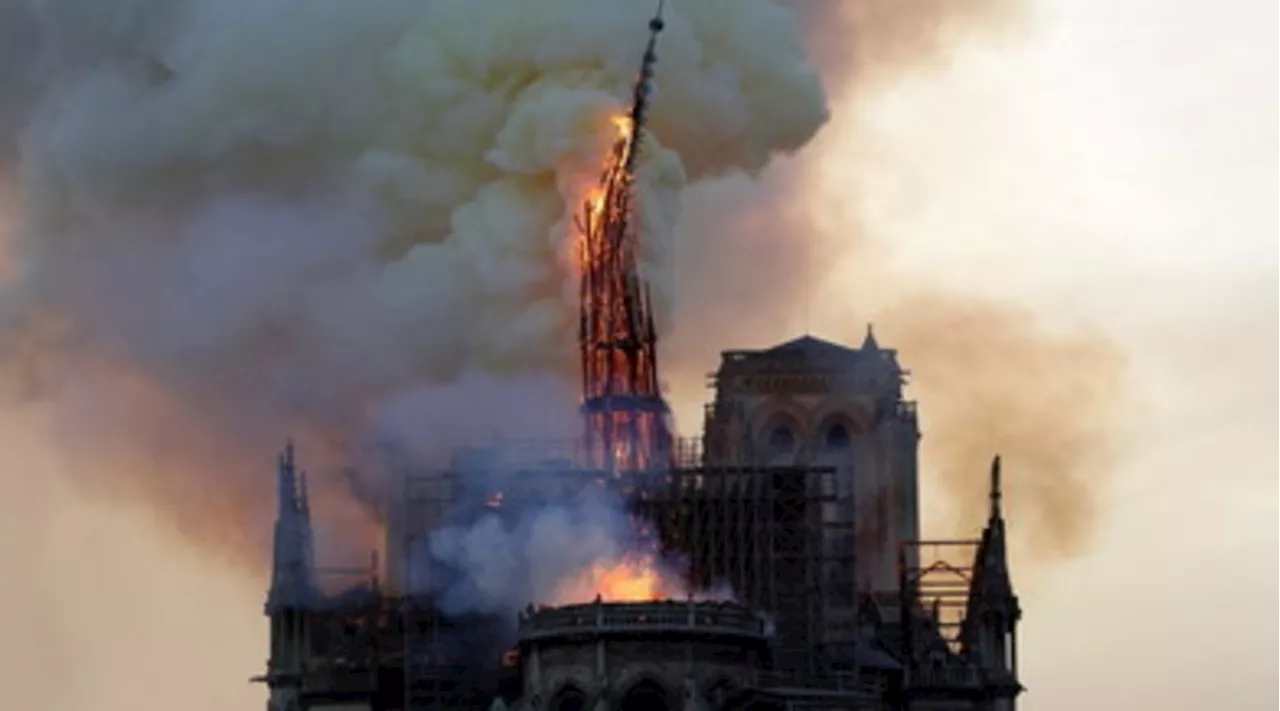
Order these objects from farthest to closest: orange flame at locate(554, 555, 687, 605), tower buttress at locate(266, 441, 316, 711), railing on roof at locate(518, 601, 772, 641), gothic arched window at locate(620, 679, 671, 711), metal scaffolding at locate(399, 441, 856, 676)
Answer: tower buttress at locate(266, 441, 316, 711) → metal scaffolding at locate(399, 441, 856, 676) → orange flame at locate(554, 555, 687, 605) → railing on roof at locate(518, 601, 772, 641) → gothic arched window at locate(620, 679, 671, 711)

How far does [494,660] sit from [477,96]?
27606 mm

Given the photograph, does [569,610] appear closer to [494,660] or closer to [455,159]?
[494,660]

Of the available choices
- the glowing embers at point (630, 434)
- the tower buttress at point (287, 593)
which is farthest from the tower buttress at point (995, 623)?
the tower buttress at point (287, 593)

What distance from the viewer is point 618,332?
17975cm

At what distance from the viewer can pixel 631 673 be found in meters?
161

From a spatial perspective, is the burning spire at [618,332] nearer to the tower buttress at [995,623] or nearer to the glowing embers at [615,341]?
the glowing embers at [615,341]

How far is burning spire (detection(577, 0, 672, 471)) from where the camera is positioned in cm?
17838

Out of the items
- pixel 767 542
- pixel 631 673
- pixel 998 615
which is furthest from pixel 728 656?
pixel 998 615

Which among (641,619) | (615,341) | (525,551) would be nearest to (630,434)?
(615,341)

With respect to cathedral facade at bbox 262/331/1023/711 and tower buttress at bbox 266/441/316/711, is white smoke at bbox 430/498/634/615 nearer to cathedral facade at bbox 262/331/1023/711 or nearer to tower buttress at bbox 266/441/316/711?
cathedral facade at bbox 262/331/1023/711

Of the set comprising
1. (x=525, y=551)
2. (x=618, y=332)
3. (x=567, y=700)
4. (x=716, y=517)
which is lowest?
(x=567, y=700)

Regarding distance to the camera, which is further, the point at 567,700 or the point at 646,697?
the point at 567,700

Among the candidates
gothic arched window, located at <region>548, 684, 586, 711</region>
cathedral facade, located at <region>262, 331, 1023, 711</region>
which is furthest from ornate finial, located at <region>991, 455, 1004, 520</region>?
gothic arched window, located at <region>548, 684, 586, 711</region>

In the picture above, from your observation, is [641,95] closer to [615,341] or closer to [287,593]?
[615,341]
